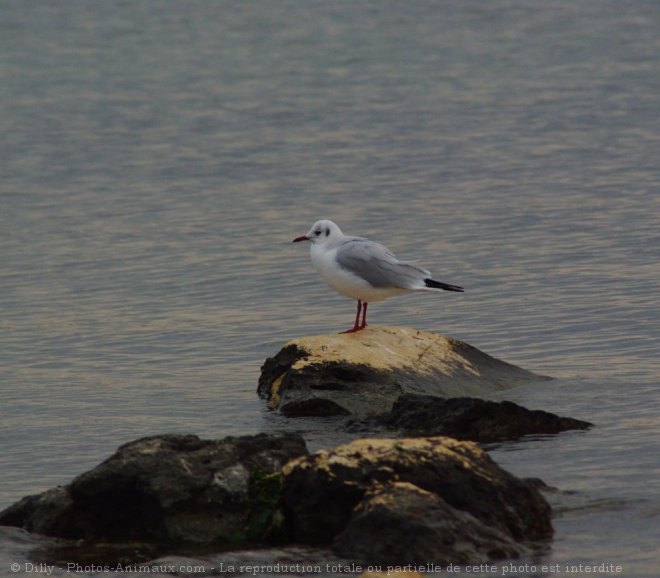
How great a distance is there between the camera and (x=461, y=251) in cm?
1691

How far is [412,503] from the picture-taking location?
24.8 ft

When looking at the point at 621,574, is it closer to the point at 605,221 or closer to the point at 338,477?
the point at 338,477

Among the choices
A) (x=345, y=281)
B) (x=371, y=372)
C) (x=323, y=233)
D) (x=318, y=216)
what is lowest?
(x=371, y=372)

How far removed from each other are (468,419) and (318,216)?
9.43 m

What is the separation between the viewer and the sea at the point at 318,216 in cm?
1088

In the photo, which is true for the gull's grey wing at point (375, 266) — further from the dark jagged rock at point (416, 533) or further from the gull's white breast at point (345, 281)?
the dark jagged rock at point (416, 533)

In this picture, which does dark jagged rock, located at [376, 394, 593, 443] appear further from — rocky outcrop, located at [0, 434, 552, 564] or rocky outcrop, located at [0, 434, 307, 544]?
rocky outcrop, located at [0, 434, 307, 544]

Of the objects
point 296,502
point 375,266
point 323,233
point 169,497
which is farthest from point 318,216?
point 296,502

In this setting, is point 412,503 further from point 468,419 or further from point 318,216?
point 318,216

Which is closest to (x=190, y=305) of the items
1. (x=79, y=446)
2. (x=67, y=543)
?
(x=79, y=446)

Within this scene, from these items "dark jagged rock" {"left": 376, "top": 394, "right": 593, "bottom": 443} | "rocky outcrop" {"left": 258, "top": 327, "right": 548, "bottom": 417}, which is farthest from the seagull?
"dark jagged rock" {"left": 376, "top": 394, "right": 593, "bottom": 443}

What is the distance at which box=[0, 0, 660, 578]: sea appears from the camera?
428 inches

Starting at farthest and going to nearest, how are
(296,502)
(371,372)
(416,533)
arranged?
(371,372) → (296,502) → (416,533)

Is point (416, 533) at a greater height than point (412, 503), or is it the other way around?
point (412, 503)
